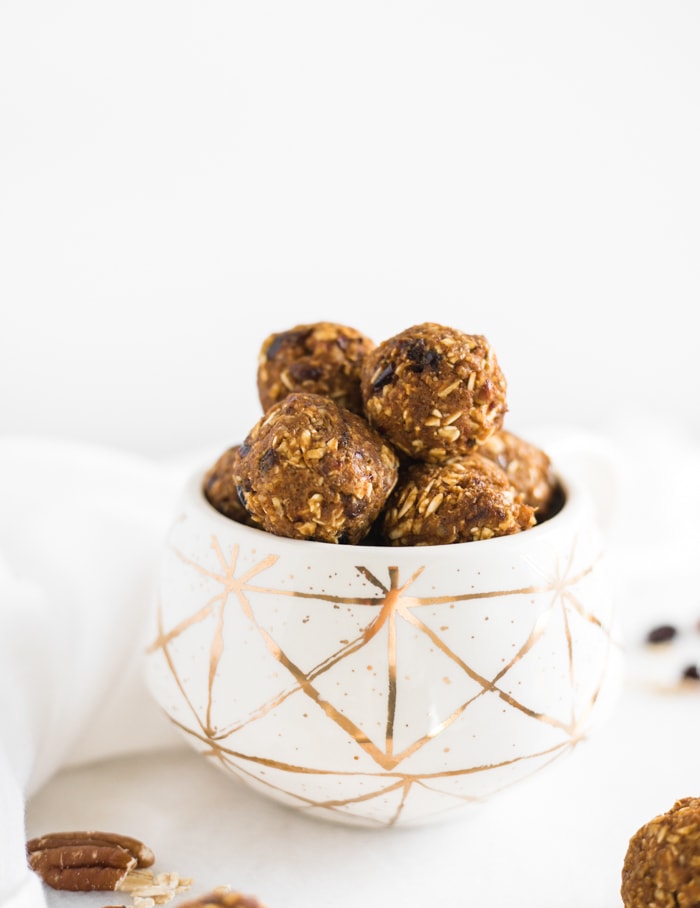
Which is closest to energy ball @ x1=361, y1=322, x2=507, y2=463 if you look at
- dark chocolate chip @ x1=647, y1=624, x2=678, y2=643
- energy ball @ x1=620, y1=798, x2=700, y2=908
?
energy ball @ x1=620, y1=798, x2=700, y2=908

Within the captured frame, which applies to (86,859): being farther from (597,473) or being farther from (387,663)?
(597,473)

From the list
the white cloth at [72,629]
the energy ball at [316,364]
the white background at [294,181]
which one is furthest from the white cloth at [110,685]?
the white background at [294,181]

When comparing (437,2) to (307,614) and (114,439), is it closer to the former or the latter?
(114,439)

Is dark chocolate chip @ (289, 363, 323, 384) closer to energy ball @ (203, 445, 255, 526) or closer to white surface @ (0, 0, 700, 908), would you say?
energy ball @ (203, 445, 255, 526)

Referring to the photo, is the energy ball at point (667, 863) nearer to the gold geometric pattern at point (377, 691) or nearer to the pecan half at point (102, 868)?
the gold geometric pattern at point (377, 691)

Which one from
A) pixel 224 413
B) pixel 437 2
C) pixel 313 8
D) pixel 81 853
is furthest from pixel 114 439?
pixel 81 853
